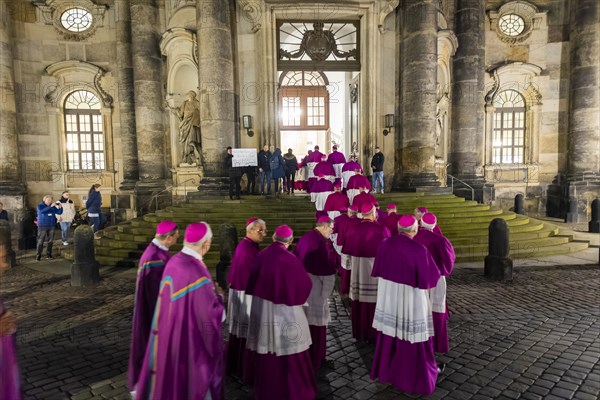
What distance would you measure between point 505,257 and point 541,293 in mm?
1134

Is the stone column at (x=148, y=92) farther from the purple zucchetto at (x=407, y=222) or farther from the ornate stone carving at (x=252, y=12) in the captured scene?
the purple zucchetto at (x=407, y=222)

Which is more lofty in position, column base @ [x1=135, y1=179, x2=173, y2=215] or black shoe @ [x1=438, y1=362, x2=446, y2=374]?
column base @ [x1=135, y1=179, x2=173, y2=215]

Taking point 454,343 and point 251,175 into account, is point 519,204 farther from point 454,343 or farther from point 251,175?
point 454,343

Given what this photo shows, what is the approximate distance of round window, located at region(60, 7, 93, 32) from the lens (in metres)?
18.3

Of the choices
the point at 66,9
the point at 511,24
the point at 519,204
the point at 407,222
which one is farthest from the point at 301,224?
the point at 511,24

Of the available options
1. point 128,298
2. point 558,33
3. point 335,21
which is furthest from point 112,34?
point 558,33

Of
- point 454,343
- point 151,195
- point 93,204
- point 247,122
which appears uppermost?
point 247,122

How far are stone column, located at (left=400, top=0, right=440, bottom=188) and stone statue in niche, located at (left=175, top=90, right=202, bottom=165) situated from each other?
8474mm

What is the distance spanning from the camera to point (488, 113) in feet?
65.0

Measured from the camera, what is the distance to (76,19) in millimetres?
18359

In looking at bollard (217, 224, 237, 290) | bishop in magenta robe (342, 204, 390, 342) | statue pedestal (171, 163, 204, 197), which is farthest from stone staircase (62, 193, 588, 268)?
bishop in magenta robe (342, 204, 390, 342)

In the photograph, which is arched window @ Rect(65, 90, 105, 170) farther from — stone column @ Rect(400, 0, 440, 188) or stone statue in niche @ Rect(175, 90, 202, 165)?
stone column @ Rect(400, 0, 440, 188)

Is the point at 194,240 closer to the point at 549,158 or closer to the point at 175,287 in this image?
the point at 175,287

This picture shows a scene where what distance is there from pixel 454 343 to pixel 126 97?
1673 centimetres
